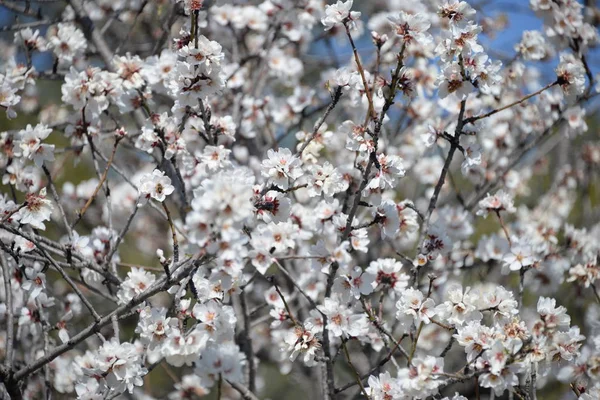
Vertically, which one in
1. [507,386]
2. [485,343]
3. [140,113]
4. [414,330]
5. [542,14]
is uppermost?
[140,113]

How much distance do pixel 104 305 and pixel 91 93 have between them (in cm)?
352

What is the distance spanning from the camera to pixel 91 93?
2.41m

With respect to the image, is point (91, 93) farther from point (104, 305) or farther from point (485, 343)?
point (104, 305)

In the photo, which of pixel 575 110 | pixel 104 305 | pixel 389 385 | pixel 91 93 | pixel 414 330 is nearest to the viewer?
pixel 389 385

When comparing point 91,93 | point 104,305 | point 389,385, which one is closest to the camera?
point 389,385

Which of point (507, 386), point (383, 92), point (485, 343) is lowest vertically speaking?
point (507, 386)

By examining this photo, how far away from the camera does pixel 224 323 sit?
1.82 m

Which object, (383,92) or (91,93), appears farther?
(91,93)

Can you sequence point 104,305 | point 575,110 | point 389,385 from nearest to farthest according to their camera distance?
point 389,385 < point 575,110 < point 104,305

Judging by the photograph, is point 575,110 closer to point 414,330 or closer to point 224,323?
point 414,330

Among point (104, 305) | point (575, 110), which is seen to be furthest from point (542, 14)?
point (104, 305)

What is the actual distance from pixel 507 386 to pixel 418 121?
2178mm

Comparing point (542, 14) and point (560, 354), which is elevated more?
point (542, 14)

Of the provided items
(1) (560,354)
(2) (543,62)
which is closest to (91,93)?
(1) (560,354)
